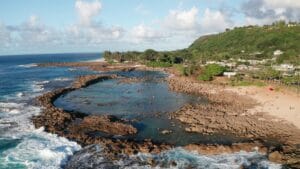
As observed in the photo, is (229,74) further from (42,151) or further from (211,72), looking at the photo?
(42,151)

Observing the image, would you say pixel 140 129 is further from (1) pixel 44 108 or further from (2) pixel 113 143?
(1) pixel 44 108

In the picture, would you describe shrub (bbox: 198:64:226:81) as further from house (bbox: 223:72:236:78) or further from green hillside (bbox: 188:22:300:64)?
green hillside (bbox: 188:22:300:64)

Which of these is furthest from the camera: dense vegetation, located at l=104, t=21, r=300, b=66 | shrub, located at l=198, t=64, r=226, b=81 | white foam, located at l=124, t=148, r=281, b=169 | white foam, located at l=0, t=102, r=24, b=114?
dense vegetation, located at l=104, t=21, r=300, b=66

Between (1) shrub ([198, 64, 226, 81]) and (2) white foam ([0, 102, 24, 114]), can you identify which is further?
(1) shrub ([198, 64, 226, 81])

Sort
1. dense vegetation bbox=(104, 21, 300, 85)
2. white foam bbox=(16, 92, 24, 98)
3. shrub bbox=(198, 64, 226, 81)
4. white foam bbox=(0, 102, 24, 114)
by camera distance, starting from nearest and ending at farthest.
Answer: white foam bbox=(0, 102, 24, 114), white foam bbox=(16, 92, 24, 98), shrub bbox=(198, 64, 226, 81), dense vegetation bbox=(104, 21, 300, 85)

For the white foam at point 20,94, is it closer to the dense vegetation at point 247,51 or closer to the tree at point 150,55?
the dense vegetation at point 247,51

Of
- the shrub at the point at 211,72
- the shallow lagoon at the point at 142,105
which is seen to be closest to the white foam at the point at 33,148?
the shallow lagoon at the point at 142,105

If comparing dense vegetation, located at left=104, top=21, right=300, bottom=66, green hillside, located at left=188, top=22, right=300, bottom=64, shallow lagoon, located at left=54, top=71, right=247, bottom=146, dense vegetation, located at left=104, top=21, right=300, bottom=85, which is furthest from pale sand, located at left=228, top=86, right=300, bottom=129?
green hillside, located at left=188, top=22, right=300, bottom=64

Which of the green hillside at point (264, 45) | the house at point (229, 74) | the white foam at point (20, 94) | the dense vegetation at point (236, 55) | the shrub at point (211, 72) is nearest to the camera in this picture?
the white foam at point (20, 94)
